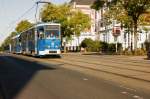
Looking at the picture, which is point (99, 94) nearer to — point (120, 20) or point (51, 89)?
point (51, 89)

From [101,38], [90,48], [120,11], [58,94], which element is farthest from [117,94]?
[101,38]

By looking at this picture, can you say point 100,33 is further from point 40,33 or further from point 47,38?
point 47,38

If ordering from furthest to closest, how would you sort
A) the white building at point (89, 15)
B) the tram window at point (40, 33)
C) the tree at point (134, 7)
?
the white building at point (89, 15), the tree at point (134, 7), the tram window at point (40, 33)

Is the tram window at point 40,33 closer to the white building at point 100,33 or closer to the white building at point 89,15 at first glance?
the white building at point 100,33

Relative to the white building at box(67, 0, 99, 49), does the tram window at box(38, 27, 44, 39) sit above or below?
below

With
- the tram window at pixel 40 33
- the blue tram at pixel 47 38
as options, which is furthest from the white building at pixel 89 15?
the tram window at pixel 40 33

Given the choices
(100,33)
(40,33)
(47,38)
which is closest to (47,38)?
(47,38)

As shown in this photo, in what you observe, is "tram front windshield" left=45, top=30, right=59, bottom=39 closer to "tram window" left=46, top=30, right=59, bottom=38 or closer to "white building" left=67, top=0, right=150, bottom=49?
"tram window" left=46, top=30, right=59, bottom=38

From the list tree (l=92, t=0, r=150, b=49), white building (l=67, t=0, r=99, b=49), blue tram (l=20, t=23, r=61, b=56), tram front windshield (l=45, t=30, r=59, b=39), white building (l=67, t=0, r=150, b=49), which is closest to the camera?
blue tram (l=20, t=23, r=61, b=56)

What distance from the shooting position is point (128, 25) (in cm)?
5541

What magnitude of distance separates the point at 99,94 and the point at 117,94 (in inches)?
21.2

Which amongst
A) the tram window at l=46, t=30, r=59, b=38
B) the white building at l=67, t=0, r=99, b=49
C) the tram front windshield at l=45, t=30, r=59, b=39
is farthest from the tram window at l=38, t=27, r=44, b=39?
the white building at l=67, t=0, r=99, b=49

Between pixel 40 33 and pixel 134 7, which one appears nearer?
pixel 40 33

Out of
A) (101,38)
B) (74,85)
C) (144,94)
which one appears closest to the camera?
(144,94)
